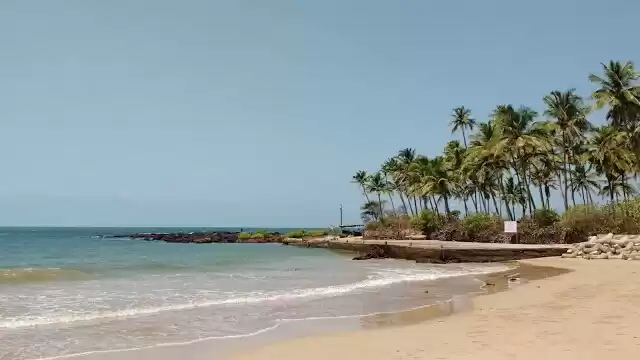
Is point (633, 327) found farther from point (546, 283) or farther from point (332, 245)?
point (332, 245)

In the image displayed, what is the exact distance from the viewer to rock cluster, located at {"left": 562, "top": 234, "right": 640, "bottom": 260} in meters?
26.9

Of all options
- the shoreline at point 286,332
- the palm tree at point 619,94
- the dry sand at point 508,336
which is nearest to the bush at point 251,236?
the palm tree at point 619,94

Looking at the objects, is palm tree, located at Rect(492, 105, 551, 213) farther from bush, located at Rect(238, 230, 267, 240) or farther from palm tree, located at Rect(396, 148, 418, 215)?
bush, located at Rect(238, 230, 267, 240)

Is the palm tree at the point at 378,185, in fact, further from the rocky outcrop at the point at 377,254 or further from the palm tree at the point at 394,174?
the rocky outcrop at the point at 377,254

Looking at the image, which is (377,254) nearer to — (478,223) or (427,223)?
(478,223)

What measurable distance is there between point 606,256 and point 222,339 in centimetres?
2471

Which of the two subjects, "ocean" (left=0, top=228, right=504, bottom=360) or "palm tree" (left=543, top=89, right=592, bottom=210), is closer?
"ocean" (left=0, top=228, right=504, bottom=360)

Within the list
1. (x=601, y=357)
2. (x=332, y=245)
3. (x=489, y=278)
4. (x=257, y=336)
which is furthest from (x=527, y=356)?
(x=332, y=245)

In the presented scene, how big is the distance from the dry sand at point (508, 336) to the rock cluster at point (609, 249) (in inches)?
595

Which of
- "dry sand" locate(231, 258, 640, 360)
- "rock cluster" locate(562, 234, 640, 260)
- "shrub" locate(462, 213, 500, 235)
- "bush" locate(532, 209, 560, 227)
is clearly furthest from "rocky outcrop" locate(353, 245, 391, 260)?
"dry sand" locate(231, 258, 640, 360)

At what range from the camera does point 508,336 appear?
894 cm

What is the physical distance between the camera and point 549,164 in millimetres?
48719

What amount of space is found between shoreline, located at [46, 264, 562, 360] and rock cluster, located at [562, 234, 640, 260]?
634 inches

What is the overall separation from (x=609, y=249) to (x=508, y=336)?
2301 centimetres
